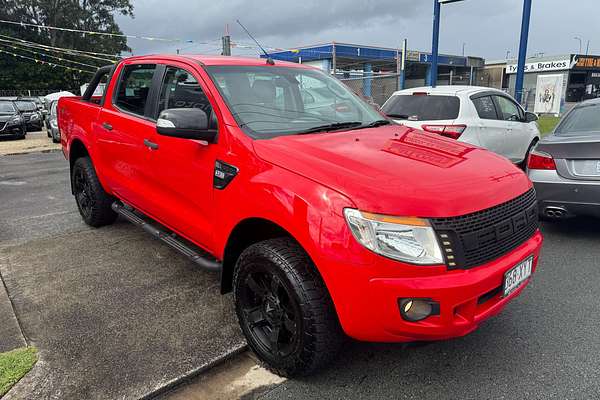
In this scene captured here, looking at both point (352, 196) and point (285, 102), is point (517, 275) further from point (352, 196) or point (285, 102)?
point (285, 102)

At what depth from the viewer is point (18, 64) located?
42844mm

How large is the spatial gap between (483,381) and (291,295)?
1218 millimetres

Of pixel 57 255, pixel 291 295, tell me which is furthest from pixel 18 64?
pixel 291 295

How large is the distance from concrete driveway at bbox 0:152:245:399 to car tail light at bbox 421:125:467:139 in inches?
145

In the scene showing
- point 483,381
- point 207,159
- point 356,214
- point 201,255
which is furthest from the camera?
point 201,255

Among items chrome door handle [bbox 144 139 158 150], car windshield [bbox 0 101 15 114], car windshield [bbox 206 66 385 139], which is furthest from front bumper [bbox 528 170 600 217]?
car windshield [bbox 0 101 15 114]

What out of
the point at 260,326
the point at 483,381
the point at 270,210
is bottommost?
the point at 483,381

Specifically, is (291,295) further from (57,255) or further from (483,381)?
(57,255)

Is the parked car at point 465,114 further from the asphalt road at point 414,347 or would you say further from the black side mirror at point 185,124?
the black side mirror at point 185,124

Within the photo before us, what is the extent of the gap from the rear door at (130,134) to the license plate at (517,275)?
2.62 m

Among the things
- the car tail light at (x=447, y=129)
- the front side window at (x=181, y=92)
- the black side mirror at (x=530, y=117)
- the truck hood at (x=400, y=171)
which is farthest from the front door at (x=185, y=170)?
the black side mirror at (x=530, y=117)

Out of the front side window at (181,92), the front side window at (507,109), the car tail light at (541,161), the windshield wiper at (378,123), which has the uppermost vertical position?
the front side window at (181,92)

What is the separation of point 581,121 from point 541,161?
42.3 inches

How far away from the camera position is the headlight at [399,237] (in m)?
2.08
